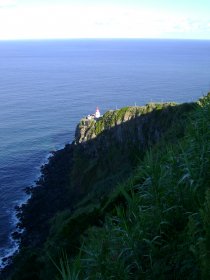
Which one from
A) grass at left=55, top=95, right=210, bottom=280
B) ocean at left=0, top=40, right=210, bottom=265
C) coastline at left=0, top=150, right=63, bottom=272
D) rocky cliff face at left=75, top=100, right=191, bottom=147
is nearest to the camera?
grass at left=55, top=95, right=210, bottom=280

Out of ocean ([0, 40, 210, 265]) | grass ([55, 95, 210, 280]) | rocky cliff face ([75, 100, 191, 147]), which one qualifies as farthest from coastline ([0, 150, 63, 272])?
grass ([55, 95, 210, 280])

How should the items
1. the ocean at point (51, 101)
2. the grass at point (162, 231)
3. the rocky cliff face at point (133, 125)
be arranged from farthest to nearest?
the ocean at point (51, 101), the rocky cliff face at point (133, 125), the grass at point (162, 231)

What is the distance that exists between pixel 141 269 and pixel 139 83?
415 feet

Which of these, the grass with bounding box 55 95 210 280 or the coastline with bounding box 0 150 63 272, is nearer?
the grass with bounding box 55 95 210 280

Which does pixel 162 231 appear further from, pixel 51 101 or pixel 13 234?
pixel 51 101

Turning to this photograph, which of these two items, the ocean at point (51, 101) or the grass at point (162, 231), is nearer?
the grass at point (162, 231)

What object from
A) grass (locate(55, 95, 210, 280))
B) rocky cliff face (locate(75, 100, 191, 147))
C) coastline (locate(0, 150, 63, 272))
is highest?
rocky cliff face (locate(75, 100, 191, 147))

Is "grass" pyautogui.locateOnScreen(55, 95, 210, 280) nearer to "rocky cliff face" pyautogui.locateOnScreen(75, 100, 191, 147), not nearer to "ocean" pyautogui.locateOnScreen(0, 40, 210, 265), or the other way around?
"ocean" pyautogui.locateOnScreen(0, 40, 210, 265)

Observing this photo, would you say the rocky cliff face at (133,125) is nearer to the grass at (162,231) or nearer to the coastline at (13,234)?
the coastline at (13,234)

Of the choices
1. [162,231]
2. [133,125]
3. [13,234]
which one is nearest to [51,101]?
[133,125]

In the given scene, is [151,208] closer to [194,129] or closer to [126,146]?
[194,129]

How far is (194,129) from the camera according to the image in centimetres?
1167

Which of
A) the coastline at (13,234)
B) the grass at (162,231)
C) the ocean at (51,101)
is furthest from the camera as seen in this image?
the ocean at (51,101)

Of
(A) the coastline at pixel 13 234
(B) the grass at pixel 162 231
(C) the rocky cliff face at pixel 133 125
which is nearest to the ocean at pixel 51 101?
(A) the coastline at pixel 13 234
